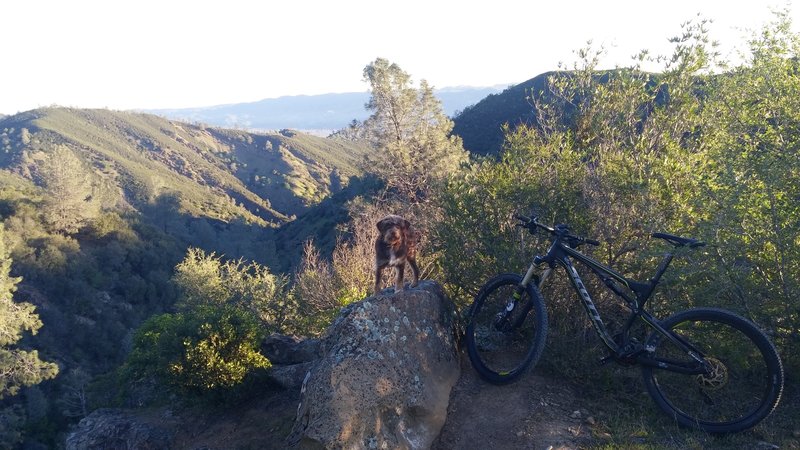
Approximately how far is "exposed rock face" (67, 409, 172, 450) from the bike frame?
6.20 meters

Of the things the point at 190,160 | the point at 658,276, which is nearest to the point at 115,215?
the point at 658,276

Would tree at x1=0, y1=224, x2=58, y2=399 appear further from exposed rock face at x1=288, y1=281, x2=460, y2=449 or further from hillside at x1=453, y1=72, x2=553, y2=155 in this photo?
hillside at x1=453, y1=72, x2=553, y2=155

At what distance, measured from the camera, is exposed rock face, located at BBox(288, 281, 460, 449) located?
14.3 feet

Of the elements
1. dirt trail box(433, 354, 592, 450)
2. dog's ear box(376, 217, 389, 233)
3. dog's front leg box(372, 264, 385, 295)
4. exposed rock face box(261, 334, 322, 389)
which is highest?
dog's ear box(376, 217, 389, 233)

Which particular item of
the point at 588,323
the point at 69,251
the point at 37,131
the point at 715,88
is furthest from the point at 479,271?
the point at 37,131

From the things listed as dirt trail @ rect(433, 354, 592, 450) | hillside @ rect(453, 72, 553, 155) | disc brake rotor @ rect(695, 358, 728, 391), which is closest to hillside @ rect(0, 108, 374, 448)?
hillside @ rect(453, 72, 553, 155)

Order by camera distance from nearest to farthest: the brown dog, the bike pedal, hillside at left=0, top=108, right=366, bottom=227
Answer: the bike pedal
the brown dog
hillside at left=0, top=108, right=366, bottom=227

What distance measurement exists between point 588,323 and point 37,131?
112 meters

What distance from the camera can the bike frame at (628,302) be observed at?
4307 mm

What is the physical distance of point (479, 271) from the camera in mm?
6363

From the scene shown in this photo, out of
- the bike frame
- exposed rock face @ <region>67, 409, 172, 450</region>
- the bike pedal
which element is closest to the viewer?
the bike frame

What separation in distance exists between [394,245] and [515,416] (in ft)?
6.88

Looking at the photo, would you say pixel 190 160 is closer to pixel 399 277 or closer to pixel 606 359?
pixel 399 277

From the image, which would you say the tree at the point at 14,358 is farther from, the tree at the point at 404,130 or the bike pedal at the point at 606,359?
the bike pedal at the point at 606,359
